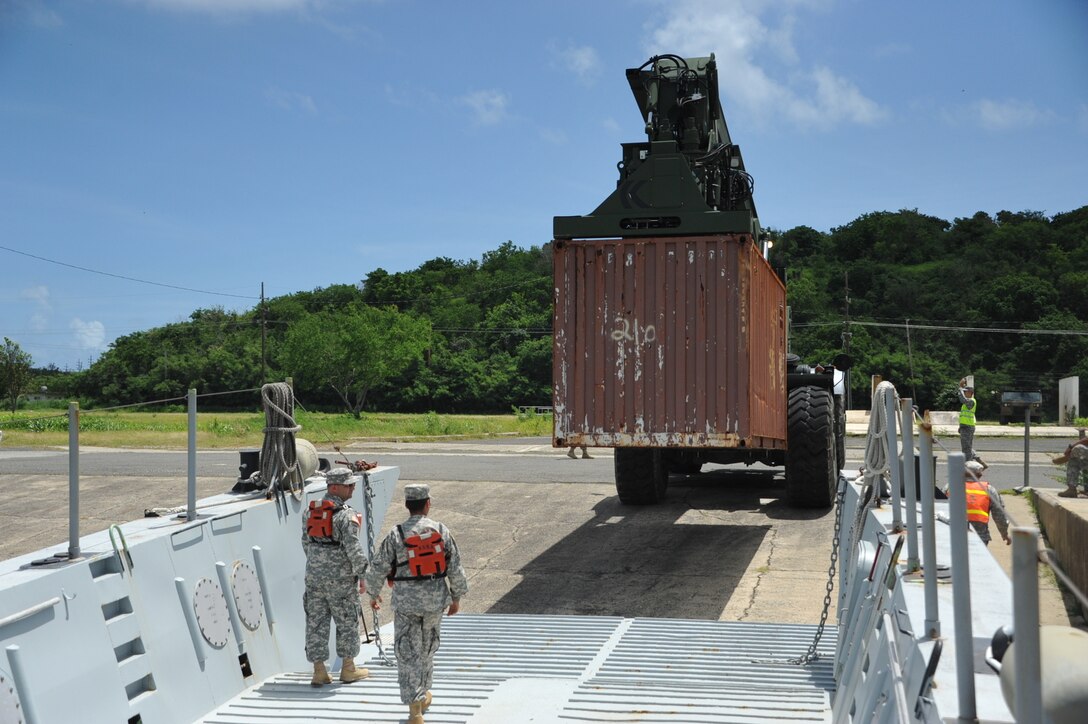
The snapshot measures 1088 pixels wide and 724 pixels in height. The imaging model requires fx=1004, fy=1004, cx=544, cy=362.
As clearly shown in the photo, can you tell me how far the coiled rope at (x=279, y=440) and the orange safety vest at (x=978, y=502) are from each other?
5667 mm

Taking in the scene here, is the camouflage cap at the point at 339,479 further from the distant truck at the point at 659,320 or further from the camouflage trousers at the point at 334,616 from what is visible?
the distant truck at the point at 659,320

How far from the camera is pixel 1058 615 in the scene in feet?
30.5

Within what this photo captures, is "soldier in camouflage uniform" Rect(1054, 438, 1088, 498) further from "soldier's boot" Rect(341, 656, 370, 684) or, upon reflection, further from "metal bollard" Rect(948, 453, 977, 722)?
"metal bollard" Rect(948, 453, 977, 722)

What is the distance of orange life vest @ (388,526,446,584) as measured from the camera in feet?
19.6

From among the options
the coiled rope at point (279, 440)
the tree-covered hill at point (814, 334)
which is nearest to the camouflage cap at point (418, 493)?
the coiled rope at point (279, 440)

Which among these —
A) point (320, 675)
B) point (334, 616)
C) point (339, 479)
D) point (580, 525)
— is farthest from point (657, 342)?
point (580, 525)

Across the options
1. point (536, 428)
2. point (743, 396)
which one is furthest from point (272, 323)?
point (743, 396)

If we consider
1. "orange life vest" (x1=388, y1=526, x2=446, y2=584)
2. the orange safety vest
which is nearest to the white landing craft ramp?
"orange life vest" (x1=388, y1=526, x2=446, y2=584)

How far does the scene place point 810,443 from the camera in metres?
13.0

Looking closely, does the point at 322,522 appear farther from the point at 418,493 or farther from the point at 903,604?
the point at 903,604

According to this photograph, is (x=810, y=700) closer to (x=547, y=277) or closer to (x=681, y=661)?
(x=681, y=661)

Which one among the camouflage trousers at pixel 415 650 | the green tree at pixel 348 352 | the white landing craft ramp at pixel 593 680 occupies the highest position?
the green tree at pixel 348 352

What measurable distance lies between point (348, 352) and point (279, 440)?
55.8 meters

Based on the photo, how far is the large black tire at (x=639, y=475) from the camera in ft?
47.4
